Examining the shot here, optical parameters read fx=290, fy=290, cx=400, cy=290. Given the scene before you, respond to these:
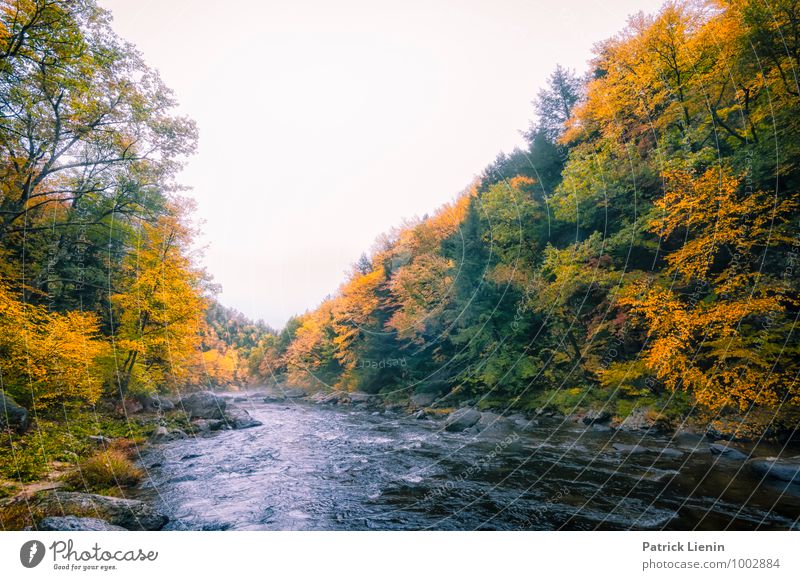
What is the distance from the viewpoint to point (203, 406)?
56.1ft

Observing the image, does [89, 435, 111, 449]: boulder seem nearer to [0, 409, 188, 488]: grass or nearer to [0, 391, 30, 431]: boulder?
[0, 409, 188, 488]: grass

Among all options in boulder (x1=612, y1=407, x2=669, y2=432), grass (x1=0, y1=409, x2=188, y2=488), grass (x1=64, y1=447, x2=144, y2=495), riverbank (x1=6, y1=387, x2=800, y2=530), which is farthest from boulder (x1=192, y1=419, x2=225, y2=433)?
boulder (x1=612, y1=407, x2=669, y2=432)

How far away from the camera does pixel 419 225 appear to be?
2241 cm

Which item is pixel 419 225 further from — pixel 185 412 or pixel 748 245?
pixel 185 412

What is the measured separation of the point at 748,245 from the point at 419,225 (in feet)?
56.9

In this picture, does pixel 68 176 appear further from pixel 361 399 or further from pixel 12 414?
pixel 361 399

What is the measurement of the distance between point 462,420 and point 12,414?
1499cm

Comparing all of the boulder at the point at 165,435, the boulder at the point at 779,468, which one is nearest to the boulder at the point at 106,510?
the boulder at the point at 165,435

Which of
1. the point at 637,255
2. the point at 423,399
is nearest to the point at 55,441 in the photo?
the point at 423,399

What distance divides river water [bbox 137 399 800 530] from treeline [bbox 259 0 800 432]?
2541 millimetres

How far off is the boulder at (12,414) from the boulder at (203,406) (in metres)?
8.89

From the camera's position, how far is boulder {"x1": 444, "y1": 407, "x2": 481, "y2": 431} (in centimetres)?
1316

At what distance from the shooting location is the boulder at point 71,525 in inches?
168

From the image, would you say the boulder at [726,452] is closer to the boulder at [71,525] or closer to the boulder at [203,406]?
the boulder at [71,525]
